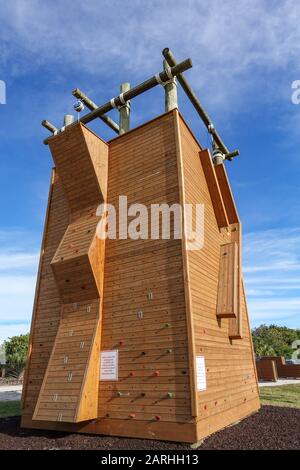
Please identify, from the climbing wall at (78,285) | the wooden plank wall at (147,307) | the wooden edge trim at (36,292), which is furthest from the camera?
the wooden edge trim at (36,292)

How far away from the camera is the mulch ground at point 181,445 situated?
7.67 meters

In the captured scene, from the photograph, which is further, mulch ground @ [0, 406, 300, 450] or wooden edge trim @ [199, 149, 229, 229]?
wooden edge trim @ [199, 149, 229, 229]

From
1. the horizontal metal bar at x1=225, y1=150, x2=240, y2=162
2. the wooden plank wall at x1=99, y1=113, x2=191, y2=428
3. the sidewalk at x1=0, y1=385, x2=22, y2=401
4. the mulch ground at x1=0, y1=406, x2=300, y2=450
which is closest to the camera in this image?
the mulch ground at x1=0, y1=406, x2=300, y2=450

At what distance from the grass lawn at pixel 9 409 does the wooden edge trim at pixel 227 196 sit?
37.6ft

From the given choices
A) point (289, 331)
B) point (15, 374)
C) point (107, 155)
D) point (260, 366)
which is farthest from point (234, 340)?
point (289, 331)

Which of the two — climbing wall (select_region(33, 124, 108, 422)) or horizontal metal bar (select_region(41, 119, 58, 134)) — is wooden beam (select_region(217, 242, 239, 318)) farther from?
horizontal metal bar (select_region(41, 119, 58, 134))

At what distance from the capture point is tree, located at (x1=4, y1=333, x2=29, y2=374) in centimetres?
3131

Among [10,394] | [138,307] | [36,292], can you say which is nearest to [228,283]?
[138,307]

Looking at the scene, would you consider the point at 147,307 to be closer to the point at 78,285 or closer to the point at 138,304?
the point at 138,304

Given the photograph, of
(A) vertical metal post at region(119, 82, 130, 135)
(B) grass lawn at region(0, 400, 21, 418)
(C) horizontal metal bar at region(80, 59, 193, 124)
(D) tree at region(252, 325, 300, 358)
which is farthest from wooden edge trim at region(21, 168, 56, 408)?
(D) tree at region(252, 325, 300, 358)

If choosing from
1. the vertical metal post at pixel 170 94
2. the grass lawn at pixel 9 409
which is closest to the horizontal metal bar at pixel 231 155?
the vertical metal post at pixel 170 94

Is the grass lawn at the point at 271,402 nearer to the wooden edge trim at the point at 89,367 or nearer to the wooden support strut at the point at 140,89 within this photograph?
the wooden edge trim at the point at 89,367

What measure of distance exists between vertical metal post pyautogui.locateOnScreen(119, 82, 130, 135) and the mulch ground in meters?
10.4

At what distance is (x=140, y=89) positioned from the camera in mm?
13273
